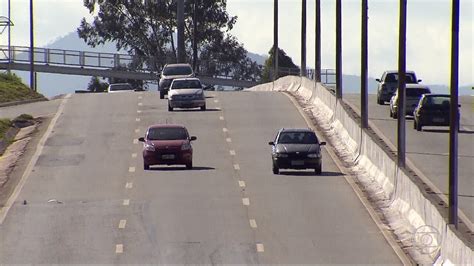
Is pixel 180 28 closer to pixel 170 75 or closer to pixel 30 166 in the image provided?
pixel 170 75

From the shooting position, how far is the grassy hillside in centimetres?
8728

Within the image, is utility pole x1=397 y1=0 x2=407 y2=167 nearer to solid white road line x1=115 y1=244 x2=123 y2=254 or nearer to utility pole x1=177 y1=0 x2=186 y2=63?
solid white road line x1=115 y1=244 x2=123 y2=254

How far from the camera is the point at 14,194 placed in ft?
146

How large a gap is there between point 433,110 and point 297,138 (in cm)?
1378

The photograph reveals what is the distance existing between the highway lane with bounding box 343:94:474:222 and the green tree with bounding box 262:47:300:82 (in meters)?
41.1

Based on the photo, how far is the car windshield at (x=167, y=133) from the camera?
50.5 metres

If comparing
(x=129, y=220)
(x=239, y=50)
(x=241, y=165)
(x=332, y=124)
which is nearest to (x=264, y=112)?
(x=332, y=124)

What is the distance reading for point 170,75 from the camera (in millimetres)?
83750

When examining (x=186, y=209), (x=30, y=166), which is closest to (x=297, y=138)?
(x=186, y=209)

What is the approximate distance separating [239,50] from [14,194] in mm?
98669

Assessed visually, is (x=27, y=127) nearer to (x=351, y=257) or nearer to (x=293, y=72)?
(x=351, y=257)

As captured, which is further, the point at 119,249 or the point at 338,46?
the point at 338,46

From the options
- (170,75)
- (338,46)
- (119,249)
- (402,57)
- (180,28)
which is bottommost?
(119,249)

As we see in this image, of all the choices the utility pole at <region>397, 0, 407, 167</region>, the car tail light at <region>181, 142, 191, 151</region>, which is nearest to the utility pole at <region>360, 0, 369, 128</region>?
the car tail light at <region>181, 142, 191, 151</region>
